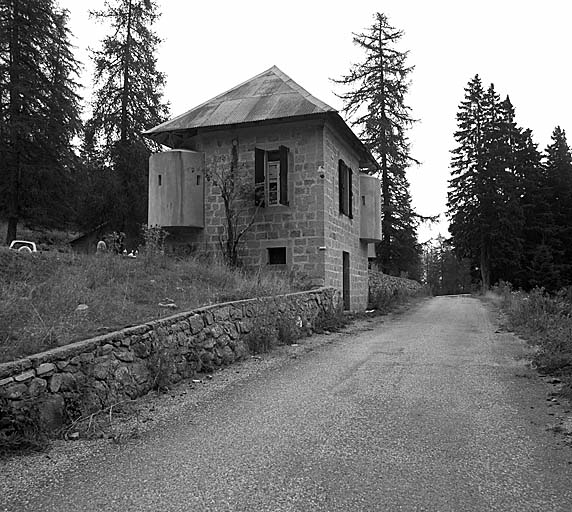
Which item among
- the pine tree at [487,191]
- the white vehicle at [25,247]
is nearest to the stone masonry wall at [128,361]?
the white vehicle at [25,247]

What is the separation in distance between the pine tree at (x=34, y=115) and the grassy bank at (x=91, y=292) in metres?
13.7

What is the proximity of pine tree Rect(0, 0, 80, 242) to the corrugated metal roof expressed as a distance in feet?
28.2

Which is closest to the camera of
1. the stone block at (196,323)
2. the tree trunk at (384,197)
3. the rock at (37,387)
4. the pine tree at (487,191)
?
the rock at (37,387)

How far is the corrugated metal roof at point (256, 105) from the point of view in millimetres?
15953

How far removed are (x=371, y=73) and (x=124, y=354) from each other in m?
30.7

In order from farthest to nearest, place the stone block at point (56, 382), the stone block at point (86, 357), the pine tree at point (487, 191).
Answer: the pine tree at point (487, 191) → the stone block at point (86, 357) → the stone block at point (56, 382)

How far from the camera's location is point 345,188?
18156 millimetres

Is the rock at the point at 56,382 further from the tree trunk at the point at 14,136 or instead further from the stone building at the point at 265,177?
the tree trunk at the point at 14,136

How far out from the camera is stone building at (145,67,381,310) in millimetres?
15883

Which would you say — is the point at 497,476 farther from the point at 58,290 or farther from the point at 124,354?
the point at 58,290

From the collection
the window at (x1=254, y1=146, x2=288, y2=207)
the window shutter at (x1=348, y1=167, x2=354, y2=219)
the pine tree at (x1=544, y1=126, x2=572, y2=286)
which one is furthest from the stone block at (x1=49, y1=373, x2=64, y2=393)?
the pine tree at (x1=544, y1=126, x2=572, y2=286)

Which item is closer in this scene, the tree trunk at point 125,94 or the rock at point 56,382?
the rock at point 56,382

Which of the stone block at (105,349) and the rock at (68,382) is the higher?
the stone block at (105,349)

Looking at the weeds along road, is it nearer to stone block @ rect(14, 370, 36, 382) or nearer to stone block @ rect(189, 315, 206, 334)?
stone block @ rect(14, 370, 36, 382)
